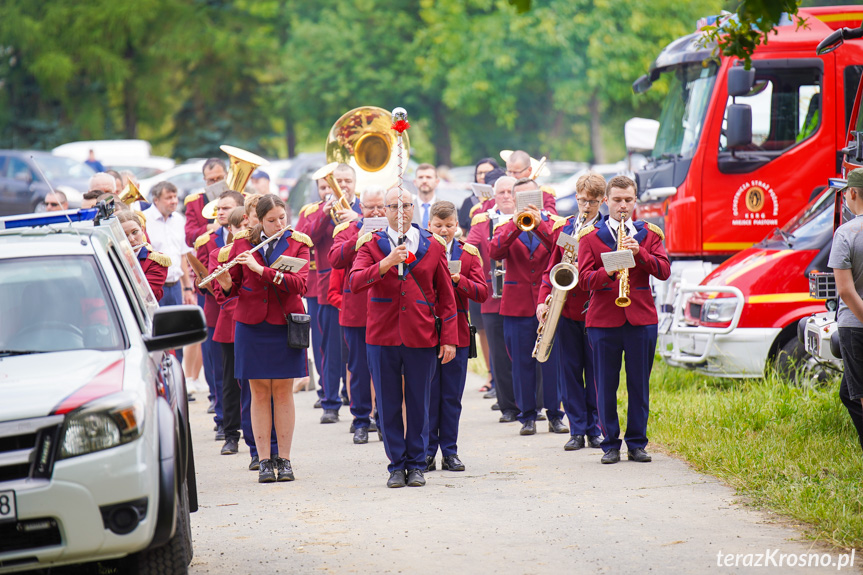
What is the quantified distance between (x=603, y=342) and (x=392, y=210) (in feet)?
5.96

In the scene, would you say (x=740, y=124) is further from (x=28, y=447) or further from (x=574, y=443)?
(x=28, y=447)

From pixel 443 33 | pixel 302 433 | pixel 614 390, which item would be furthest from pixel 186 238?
pixel 443 33

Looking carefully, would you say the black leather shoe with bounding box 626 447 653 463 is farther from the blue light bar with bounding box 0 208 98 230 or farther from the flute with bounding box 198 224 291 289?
the blue light bar with bounding box 0 208 98 230

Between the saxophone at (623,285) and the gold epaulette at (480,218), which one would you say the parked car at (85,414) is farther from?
the gold epaulette at (480,218)

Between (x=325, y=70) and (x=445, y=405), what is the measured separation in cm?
3328

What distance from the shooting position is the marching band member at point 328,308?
414 inches

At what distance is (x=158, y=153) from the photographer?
48031mm

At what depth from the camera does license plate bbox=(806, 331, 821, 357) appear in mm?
8141

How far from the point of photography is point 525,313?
9.72 metres

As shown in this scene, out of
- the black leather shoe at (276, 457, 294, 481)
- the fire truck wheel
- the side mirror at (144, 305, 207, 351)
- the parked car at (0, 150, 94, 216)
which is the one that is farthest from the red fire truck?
the parked car at (0, 150, 94, 216)

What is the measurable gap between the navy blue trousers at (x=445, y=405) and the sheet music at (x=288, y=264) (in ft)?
4.08

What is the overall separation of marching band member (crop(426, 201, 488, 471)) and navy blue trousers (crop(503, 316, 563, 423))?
4.33 feet

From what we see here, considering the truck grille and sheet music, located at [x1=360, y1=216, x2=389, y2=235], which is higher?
sheet music, located at [x1=360, y1=216, x2=389, y2=235]

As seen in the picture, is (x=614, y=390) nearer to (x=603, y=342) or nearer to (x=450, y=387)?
(x=603, y=342)
